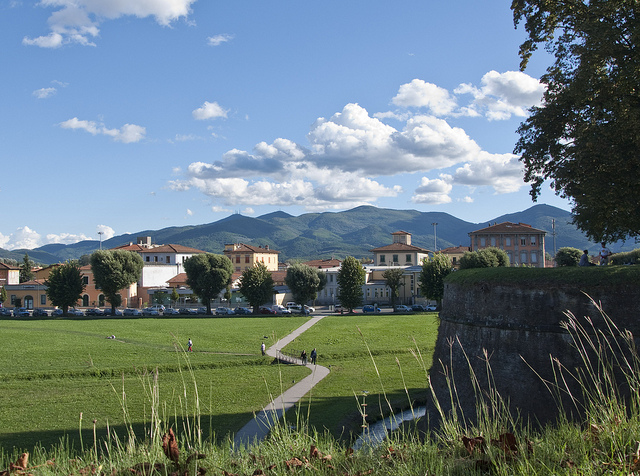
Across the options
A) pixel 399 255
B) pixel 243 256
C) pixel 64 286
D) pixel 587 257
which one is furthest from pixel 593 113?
pixel 243 256

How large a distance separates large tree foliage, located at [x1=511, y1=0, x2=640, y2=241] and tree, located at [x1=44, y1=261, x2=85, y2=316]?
69.5 m

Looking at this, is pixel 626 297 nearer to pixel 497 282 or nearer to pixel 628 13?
pixel 497 282

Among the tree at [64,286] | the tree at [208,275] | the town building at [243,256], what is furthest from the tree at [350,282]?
the town building at [243,256]

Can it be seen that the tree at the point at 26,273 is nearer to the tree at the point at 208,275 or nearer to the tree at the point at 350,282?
the tree at the point at 208,275

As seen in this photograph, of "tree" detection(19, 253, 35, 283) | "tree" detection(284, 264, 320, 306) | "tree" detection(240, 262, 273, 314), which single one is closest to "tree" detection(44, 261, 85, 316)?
"tree" detection(240, 262, 273, 314)

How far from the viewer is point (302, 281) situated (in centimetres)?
7438

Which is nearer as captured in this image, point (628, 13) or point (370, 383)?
point (628, 13)

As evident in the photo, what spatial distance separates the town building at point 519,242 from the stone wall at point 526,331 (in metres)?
72.7

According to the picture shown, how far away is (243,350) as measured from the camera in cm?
4328

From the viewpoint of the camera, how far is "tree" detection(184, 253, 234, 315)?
244 feet

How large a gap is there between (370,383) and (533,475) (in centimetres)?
2708

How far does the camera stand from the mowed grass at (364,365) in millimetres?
23672

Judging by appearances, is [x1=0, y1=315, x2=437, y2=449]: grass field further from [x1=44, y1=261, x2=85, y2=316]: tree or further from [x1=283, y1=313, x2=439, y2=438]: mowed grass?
[x1=44, y1=261, x2=85, y2=316]: tree

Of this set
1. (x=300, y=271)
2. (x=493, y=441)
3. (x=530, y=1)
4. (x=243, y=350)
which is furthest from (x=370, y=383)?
(x=300, y=271)
